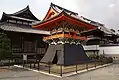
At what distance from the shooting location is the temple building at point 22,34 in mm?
28802

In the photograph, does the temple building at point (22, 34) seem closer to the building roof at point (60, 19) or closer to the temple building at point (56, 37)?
the temple building at point (56, 37)

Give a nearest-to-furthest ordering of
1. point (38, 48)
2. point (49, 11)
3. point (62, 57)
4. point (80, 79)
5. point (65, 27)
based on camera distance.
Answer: point (80, 79) → point (62, 57) → point (65, 27) → point (49, 11) → point (38, 48)

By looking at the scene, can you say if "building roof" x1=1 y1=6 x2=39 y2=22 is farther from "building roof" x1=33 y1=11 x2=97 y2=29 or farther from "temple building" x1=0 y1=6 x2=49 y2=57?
"building roof" x1=33 y1=11 x2=97 y2=29

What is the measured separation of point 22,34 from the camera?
30203 mm

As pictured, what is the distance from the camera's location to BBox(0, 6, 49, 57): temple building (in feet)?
94.5

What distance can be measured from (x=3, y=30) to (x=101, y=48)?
1993 cm

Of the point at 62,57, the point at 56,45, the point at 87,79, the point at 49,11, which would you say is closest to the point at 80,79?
the point at 87,79

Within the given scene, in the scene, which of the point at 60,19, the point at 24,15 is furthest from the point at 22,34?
the point at 60,19

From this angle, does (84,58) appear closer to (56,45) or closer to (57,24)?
(56,45)

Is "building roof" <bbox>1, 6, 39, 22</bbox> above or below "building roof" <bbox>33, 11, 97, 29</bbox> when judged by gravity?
above

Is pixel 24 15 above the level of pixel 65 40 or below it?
above

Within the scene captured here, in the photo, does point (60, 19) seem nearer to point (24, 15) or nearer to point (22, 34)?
point (22, 34)

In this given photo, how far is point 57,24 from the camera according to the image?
74.7 feet

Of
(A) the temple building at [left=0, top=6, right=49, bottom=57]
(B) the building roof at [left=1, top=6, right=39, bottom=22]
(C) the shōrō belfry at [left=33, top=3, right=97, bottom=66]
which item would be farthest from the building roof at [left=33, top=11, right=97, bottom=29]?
(B) the building roof at [left=1, top=6, right=39, bottom=22]
